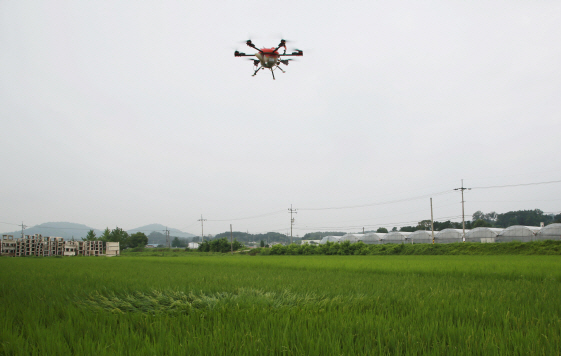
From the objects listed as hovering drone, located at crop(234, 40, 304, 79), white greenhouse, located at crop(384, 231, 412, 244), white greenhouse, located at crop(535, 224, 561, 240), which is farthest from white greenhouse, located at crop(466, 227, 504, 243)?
hovering drone, located at crop(234, 40, 304, 79)

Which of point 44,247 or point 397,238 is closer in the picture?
point 44,247

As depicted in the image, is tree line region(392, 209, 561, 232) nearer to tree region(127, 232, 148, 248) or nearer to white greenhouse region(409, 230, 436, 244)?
white greenhouse region(409, 230, 436, 244)

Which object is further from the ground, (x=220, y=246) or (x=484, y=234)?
(x=484, y=234)

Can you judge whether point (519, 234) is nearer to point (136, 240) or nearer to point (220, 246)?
point (220, 246)

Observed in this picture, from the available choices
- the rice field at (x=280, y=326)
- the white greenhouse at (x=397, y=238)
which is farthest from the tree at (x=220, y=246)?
the rice field at (x=280, y=326)

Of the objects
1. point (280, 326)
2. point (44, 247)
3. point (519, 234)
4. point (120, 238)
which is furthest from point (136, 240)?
point (280, 326)

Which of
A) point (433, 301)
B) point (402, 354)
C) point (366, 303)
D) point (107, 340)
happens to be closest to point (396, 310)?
point (366, 303)
